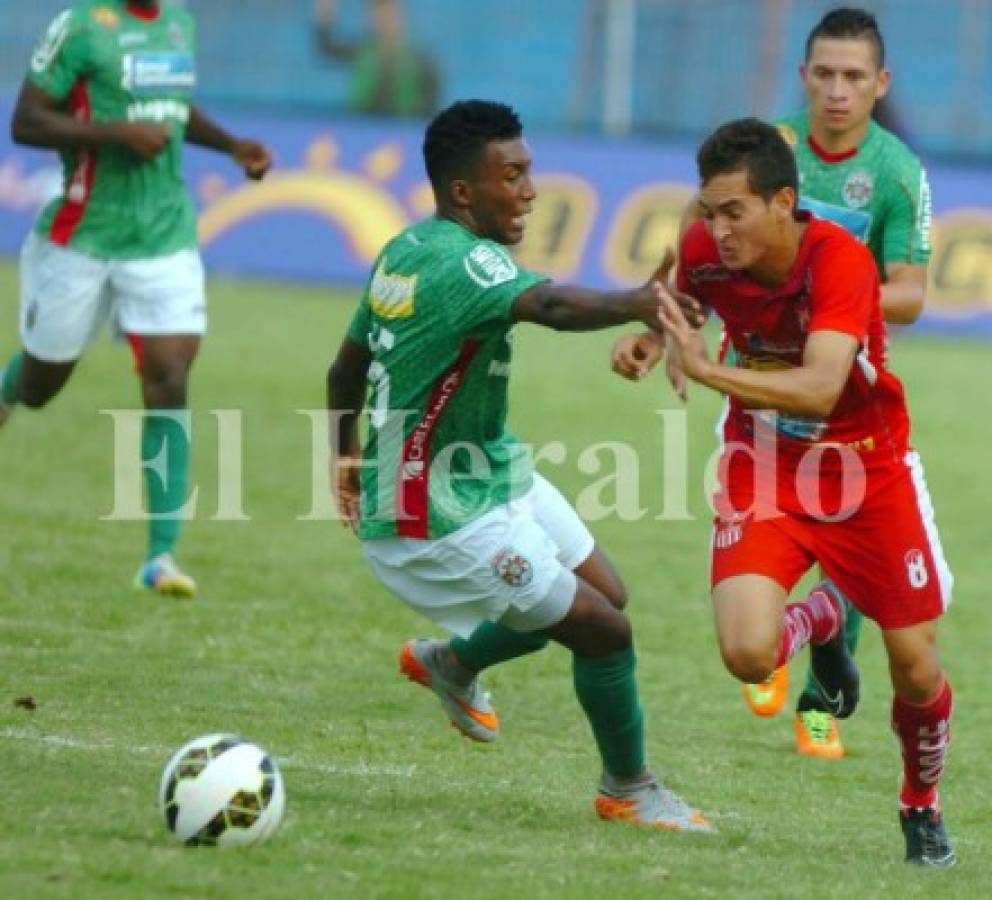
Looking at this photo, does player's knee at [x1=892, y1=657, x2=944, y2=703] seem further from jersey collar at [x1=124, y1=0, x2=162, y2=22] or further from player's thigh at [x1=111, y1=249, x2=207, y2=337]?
jersey collar at [x1=124, y1=0, x2=162, y2=22]

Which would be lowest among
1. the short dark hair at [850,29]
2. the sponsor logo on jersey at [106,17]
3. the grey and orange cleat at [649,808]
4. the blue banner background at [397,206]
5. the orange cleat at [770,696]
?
the blue banner background at [397,206]

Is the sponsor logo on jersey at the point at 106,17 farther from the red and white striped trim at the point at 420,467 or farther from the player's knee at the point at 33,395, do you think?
the red and white striped trim at the point at 420,467

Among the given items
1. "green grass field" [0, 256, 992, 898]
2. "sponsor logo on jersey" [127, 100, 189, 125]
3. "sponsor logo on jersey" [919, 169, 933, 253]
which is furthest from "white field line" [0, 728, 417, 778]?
"sponsor logo on jersey" [127, 100, 189, 125]

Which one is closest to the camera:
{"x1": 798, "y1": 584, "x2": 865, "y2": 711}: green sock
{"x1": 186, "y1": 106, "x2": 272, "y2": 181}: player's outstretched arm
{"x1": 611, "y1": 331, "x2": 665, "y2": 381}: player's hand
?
{"x1": 611, "y1": 331, "x2": 665, "y2": 381}: player's hand

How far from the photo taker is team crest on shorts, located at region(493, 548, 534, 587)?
265 inches

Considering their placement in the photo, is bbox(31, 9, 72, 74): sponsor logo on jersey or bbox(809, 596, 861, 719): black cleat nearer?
bbox(809, 596, 861, 719): black cleat

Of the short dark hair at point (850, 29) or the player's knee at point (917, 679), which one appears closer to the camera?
the player's knee at point (917, 679)

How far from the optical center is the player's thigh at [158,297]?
10406 mm

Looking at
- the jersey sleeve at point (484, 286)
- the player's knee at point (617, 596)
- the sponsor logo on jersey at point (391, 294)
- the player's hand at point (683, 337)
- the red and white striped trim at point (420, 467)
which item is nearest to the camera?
the player's hand at point (683, 337)

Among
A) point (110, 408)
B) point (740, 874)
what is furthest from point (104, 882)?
point (110, 408)

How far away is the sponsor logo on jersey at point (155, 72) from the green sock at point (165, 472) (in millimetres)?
1487

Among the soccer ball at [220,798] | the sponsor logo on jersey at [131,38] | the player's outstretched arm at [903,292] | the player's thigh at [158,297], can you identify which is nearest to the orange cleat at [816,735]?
the player's outstretched arm at [903,292]

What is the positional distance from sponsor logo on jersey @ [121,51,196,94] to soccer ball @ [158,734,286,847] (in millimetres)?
5168

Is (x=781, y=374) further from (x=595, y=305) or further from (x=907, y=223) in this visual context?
(x=907, y=223)
